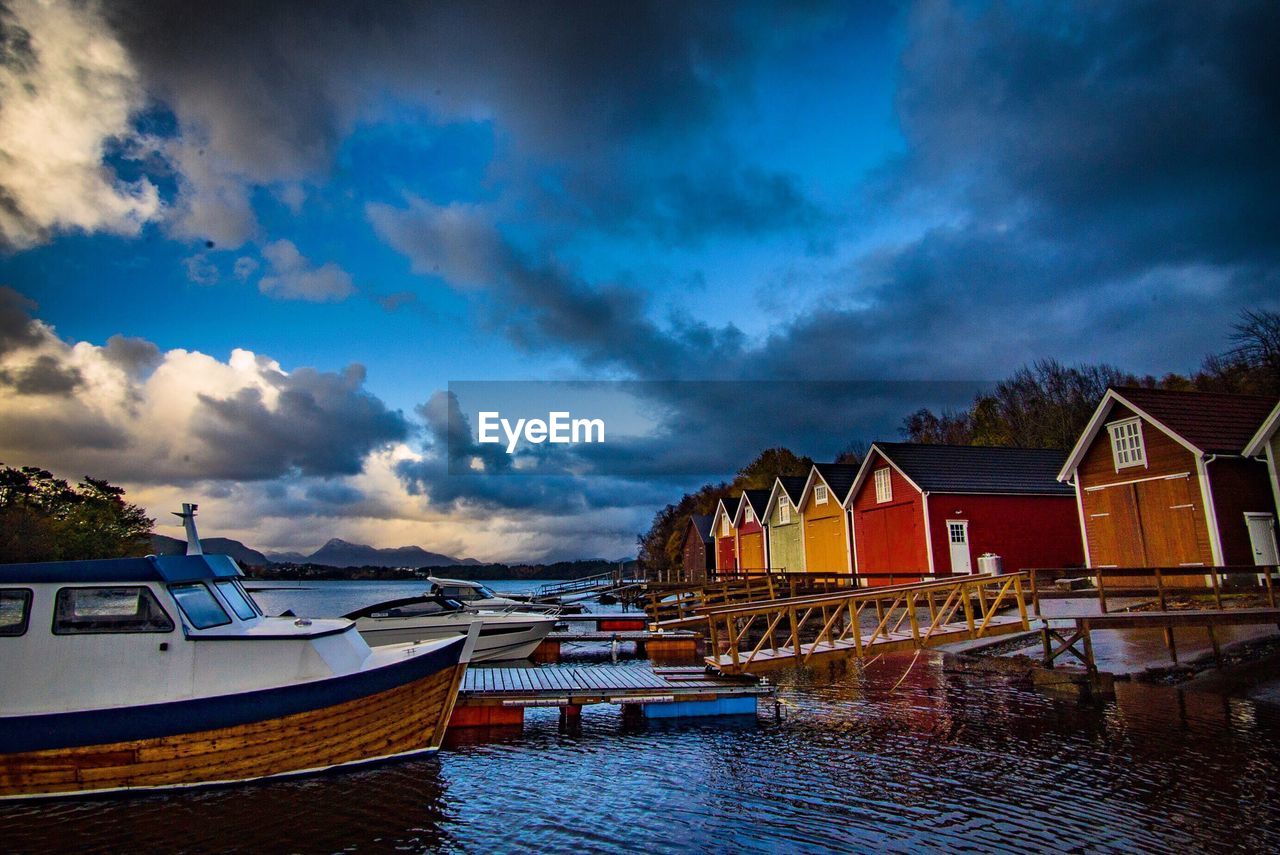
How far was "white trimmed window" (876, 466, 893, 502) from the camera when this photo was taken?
112 feet

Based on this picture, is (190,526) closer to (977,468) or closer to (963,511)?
(963,511)

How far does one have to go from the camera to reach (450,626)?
20609 millimetres

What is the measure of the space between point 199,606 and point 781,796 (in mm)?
8491

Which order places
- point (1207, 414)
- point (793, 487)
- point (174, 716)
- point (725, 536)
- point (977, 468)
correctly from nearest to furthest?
point (174, 716) < point (1207, 414) < point (977, 468) < point (793, 487) < point (725, 536)

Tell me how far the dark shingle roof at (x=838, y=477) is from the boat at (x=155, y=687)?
32.4 meters

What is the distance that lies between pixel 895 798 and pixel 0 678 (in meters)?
11.6

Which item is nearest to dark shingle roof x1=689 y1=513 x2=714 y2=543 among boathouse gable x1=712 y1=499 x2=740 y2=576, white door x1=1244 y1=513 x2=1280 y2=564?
boathouse gable x1=712 y1=499 x2=740 y2=576

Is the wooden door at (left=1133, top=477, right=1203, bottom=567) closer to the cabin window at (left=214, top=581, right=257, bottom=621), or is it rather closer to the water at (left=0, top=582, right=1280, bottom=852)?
the water at (left=0, top=582, right=1280, bottom=852)

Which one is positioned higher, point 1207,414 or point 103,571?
point 1207,414

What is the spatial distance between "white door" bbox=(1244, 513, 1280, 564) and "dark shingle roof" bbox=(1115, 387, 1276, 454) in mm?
2072

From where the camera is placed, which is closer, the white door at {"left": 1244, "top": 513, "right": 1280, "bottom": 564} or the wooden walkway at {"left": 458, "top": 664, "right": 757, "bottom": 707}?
the wooden walkway at {"left": 458, "top": 664, "right": 757, "bottom": 707}

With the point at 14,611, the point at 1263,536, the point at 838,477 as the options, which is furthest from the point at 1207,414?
the point at 14,611

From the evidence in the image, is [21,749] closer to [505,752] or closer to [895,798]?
[505,752]

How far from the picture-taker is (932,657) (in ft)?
71.3
